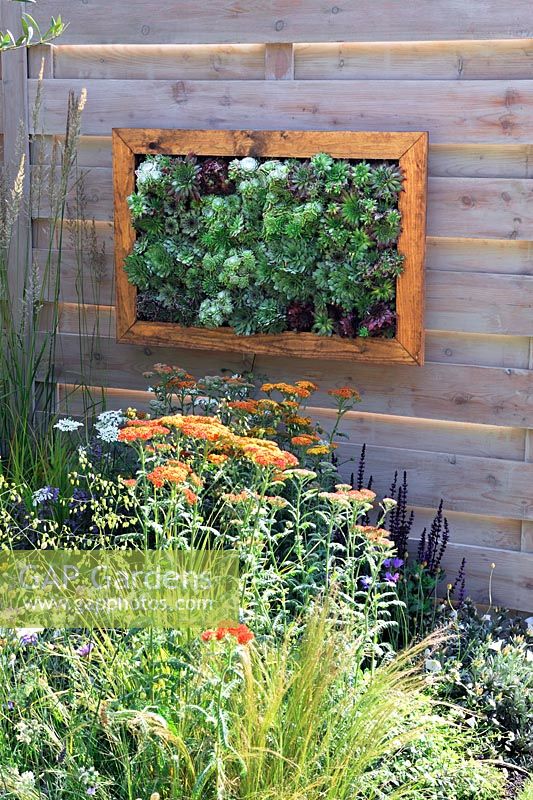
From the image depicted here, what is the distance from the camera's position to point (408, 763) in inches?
105

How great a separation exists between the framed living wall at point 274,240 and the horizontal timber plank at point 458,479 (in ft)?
1.32

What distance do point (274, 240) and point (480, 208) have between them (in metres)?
0.75

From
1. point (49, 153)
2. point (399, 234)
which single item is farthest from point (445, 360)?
point (49, 153)

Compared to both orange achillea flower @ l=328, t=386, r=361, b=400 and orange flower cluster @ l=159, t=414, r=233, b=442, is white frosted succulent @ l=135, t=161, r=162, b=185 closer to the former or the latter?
orange achillea flower @ l=328, t=386, r=361, b=400

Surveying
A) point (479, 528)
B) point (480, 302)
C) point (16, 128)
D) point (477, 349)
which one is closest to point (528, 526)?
point (479, 528)

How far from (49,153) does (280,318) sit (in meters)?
1.37

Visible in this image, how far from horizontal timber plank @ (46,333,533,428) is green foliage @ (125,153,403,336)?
22cm

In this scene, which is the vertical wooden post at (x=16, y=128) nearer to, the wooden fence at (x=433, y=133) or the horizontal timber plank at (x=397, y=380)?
the wooden fence at (x=433, y=133)

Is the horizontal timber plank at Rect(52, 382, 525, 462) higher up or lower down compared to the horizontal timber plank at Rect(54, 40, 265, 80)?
lower down

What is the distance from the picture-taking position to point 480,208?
362cm

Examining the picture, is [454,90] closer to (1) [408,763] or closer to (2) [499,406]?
(2) [499,406]

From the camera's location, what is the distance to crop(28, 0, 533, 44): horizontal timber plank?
352 cm

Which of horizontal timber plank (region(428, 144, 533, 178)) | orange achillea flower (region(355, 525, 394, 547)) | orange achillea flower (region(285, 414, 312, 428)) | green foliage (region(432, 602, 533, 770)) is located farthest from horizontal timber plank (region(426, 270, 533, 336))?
orange achillea flower (region(355, 525, 394, 547))

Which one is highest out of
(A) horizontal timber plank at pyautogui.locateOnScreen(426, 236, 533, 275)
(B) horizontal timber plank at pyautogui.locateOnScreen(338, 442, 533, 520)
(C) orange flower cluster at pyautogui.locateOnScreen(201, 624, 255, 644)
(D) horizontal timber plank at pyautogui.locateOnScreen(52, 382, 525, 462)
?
(A) horizontal timber plank at pyautogui.locateOnScreen(426, 236, 533, 275)
